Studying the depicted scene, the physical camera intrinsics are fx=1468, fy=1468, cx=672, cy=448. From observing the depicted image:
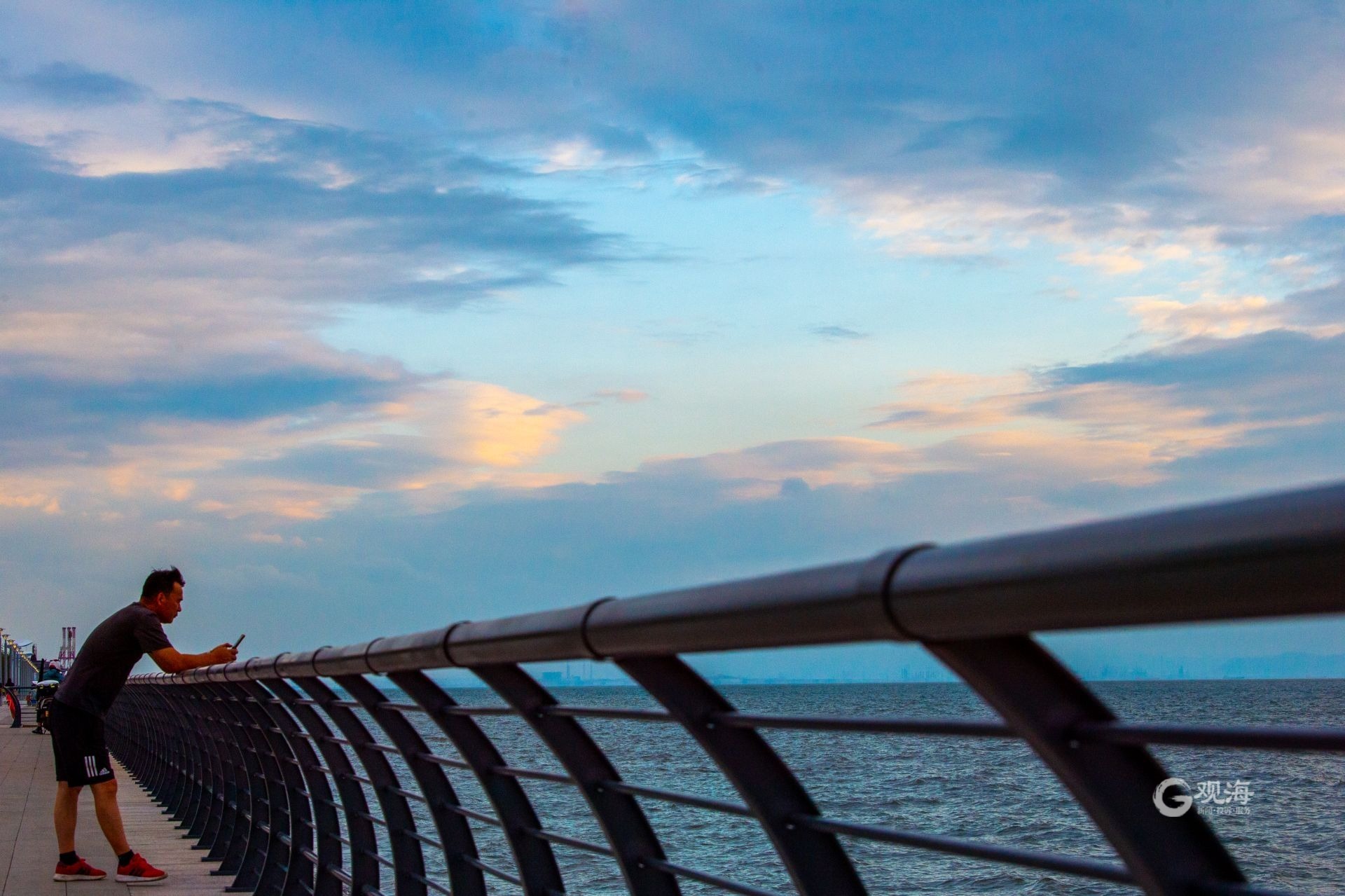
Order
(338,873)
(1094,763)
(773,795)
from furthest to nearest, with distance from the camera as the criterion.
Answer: (338,873) < (773,795) < (1094,763)

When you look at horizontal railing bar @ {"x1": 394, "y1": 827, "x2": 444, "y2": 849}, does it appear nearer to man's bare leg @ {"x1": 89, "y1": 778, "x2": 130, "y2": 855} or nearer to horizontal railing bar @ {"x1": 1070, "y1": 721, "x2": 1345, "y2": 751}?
man's bare leg @ {"x1": 89, "y1": 778, "x2": 130, "y2": 855}

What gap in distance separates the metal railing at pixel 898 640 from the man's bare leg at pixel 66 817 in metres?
3.80

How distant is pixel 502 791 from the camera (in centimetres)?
377

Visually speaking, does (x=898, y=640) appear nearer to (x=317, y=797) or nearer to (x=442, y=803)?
(x=442, y=803)

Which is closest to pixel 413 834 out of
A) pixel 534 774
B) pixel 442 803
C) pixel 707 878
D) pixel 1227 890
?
pixel 442 803

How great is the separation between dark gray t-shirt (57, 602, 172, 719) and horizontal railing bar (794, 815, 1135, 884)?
637 centimetres

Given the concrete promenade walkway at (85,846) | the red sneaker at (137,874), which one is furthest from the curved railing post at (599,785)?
the red sneaker at (137,874)

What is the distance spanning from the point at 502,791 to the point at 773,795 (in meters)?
1.62

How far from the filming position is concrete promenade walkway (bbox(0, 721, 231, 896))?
786cm

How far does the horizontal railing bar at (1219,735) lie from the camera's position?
126cm

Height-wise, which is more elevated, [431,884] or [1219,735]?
Result: [1219,735]

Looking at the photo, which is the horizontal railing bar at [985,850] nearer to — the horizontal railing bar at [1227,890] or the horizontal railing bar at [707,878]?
the horizontal railing bar at [1227,890]

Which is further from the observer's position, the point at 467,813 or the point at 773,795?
the point at 467,813

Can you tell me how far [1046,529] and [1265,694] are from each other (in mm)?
161042
